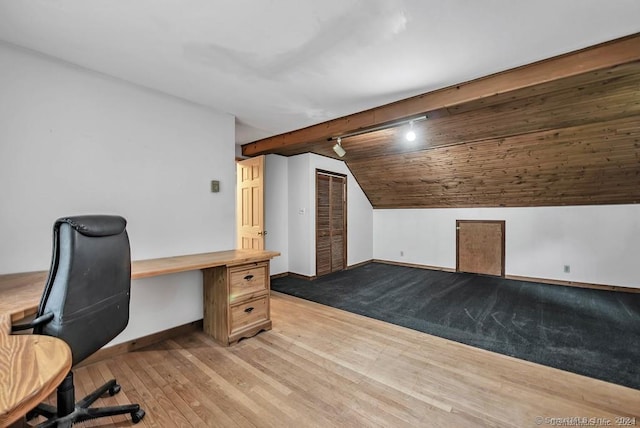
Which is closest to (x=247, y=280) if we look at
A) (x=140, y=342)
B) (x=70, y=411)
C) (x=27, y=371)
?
(x=140, y=342)

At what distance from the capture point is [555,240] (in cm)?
473

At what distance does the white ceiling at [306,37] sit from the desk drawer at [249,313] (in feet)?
6.81

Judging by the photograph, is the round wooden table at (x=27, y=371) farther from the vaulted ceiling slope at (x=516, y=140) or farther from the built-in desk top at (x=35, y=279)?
the vaulted ceiling slope at (x=516, y=140)

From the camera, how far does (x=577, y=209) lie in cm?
459

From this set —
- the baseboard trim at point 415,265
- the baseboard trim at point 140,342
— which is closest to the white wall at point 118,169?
the baseboard trim at point 140,342

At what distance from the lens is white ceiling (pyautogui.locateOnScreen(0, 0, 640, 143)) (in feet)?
5.31

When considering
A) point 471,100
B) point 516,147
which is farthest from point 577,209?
point 471,100

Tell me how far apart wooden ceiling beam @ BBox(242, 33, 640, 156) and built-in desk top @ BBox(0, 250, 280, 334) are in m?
1.85

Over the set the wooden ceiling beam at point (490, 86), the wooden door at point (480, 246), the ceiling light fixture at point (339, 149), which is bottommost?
the wooden door at point (480, 246)

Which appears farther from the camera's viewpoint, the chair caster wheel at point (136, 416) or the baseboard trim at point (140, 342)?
the baseboard trim at point (140, 342)

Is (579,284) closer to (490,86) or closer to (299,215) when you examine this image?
(490,86)

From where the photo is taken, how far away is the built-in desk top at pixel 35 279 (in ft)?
4.20

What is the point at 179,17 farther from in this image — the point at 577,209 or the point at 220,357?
the point at 577,209

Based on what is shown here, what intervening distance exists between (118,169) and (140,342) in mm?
1547
